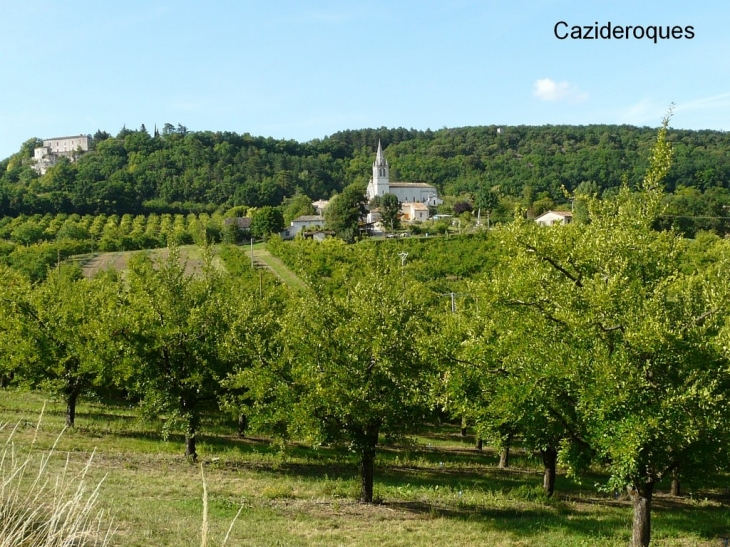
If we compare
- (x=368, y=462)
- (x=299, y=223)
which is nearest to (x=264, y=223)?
(x=299, y=223)

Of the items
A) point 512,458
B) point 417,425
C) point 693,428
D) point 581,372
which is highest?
point 581,372

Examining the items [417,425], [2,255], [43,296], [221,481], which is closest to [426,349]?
[417,425]

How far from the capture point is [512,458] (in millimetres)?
27766

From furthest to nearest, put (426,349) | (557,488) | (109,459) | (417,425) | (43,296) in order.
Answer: (43,296) < (557,488) < (109,459) < (417,425) < (426,349)

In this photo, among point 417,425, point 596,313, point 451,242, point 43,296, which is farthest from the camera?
point 451,242

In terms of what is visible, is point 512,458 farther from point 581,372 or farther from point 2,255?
point 2,255

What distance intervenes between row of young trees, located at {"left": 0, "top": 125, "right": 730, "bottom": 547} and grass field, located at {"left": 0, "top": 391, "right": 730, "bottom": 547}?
168cm

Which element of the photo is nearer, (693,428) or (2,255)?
(693,428)

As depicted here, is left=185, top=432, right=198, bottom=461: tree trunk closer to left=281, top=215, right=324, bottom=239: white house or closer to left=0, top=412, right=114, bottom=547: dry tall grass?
left=0, top=412, right=114, bottom=547: dry tall grass

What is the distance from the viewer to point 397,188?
17750 centimetres

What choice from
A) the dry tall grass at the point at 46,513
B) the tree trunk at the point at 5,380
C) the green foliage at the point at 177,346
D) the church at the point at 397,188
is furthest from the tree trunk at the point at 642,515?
the church at the point at 397,188

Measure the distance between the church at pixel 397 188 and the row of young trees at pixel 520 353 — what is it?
15336 centimetres

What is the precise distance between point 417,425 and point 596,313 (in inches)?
282

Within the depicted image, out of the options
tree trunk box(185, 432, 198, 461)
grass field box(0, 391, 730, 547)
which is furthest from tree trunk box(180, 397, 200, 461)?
grass field box(0, 391, 730, 547)
